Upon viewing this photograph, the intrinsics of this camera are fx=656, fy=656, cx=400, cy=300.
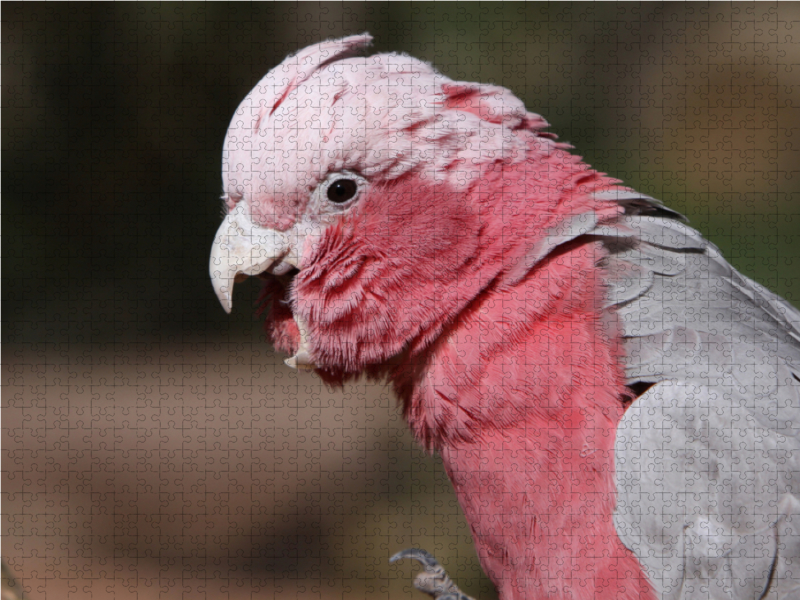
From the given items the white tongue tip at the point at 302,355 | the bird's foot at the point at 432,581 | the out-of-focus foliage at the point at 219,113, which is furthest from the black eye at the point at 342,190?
the out-of-focus foliage at the point at 219,113

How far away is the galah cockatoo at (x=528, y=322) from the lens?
1271 mm

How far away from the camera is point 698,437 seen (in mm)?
1271

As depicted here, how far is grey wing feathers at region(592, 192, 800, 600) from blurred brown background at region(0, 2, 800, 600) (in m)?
2.06

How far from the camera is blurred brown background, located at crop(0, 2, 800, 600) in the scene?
351cm

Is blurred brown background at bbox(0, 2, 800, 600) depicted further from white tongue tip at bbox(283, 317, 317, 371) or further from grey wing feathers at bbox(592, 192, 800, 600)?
grey wing feathers at bbox(592, 192, 800, 600)

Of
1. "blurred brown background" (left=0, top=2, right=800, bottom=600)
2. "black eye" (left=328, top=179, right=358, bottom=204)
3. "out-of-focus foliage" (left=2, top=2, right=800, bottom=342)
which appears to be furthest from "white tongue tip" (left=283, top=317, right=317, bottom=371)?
"out-of-focus foliage" (left=2, top=2, right=800, bottom=342)

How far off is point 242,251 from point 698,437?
3.23 feet

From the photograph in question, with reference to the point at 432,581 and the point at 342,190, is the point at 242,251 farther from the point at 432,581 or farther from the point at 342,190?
the point at 432,581

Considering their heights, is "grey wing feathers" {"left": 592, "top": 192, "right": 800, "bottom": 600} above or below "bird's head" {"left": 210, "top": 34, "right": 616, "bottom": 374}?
below

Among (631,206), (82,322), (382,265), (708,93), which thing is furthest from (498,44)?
(82,322)

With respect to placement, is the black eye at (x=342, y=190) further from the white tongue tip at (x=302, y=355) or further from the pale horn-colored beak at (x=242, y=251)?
the white tongue tip at (x=302, y=355)

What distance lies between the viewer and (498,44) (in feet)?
11.7

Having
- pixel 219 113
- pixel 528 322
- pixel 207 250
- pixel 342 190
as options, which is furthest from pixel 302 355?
pixel 207 250

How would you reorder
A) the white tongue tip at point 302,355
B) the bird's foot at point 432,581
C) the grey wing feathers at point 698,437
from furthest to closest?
the bird's foot at point 432,581 → the white tongue tip at point 302,355 → the grey wing feathers at point 698,437
